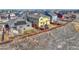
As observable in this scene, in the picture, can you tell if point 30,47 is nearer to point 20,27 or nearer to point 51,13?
point 20,27

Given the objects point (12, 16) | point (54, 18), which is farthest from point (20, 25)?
point (54, 18)

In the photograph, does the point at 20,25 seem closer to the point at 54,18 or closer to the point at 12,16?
the point at 12,16

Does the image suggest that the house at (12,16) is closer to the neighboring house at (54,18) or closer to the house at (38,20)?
the house at (38,20)

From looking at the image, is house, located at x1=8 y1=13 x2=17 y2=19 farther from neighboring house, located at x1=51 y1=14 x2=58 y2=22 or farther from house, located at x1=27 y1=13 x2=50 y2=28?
neighboring house, located at x1=51 y1=14 x2=58 y2=22

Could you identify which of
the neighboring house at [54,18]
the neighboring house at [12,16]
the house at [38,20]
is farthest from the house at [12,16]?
the neighboring house at [54,18]

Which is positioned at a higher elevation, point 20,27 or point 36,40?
point 20,27
